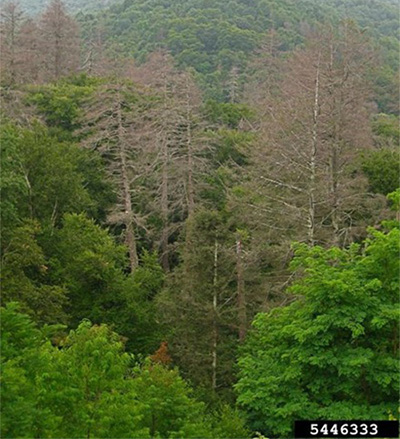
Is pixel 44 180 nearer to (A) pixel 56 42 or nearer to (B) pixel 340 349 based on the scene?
(B) pixel 340 349

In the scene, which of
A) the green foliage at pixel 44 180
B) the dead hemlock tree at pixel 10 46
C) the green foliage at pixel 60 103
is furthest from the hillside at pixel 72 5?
the green foliage at pixel 44 180

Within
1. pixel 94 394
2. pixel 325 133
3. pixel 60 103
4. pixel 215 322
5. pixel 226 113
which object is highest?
pixel 226 113

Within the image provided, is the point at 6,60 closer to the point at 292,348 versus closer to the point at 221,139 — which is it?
the point at 221,139

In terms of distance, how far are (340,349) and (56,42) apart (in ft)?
147

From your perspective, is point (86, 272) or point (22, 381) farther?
point (86, 272)

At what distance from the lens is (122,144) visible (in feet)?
91.4

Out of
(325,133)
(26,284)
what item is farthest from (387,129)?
(26,284)

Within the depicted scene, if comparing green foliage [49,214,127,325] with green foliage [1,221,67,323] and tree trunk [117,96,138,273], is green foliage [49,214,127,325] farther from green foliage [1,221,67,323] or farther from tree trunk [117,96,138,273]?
tree trunk [117,96,138,273]

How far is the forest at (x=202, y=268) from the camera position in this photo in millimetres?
12359

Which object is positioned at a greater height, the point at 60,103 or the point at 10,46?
the point at 10,46

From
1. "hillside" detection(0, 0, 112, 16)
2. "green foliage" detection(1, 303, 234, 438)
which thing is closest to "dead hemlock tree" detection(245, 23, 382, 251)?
"green foliage" detection(1, 303, 234, 438)

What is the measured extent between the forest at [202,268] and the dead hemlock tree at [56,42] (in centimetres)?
814

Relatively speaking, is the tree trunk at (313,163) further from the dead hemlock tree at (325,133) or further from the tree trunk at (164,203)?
the tree trunk at (164,203)

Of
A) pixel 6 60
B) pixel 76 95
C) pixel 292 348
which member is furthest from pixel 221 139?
pixel 292 348
